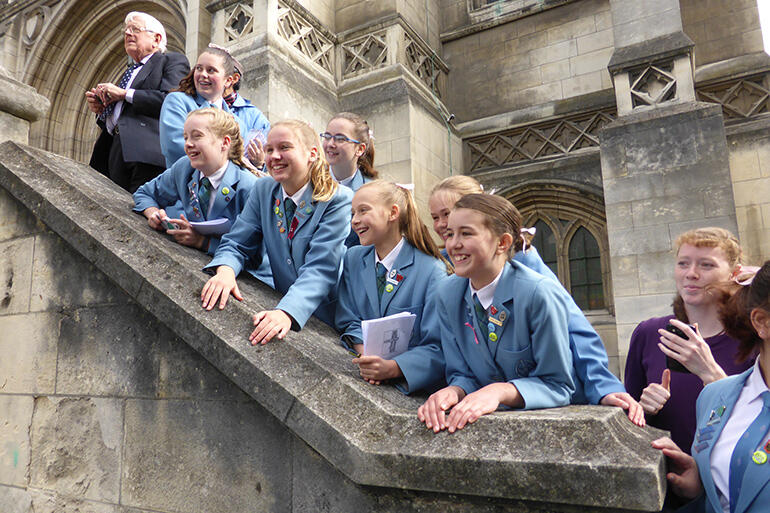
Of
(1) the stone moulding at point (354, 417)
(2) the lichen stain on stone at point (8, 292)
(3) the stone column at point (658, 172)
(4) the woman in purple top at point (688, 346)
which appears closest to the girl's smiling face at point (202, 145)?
(1) the stone moulding at point (354, 417)

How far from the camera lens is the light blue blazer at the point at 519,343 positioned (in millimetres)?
1855

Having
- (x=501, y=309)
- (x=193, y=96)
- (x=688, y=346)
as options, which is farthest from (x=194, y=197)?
(x=688, y=346)

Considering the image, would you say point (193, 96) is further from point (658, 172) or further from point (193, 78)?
point (658, 172)

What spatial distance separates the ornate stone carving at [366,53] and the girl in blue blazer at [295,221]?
6.24 m

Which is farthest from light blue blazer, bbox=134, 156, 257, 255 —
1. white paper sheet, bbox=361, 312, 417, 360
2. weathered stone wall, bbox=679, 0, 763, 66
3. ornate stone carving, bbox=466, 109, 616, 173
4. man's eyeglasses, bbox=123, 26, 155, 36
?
weathered stone wall, bbox=679, 0, 763, 66

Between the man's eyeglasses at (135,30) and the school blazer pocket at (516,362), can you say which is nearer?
the school blazer pocket at (516,362)

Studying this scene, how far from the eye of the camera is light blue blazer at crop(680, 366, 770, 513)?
1.38 metres

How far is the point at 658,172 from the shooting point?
21.6 feet

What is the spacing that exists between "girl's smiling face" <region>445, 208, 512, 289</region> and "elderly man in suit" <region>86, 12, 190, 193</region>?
257cm

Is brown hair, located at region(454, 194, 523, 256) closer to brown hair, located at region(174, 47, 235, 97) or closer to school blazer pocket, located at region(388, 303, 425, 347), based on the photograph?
school blazer pocket, located at region(388, 303, 425, 347)

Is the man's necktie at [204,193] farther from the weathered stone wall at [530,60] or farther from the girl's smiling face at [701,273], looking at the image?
the weathered stone wall at [530,60]

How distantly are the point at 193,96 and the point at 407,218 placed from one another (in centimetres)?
190

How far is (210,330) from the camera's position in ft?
6.79

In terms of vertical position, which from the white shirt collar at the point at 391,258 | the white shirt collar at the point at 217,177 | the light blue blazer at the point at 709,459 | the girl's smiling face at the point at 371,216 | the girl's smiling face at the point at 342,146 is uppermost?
the girl's smiling face at the point at 342,146
